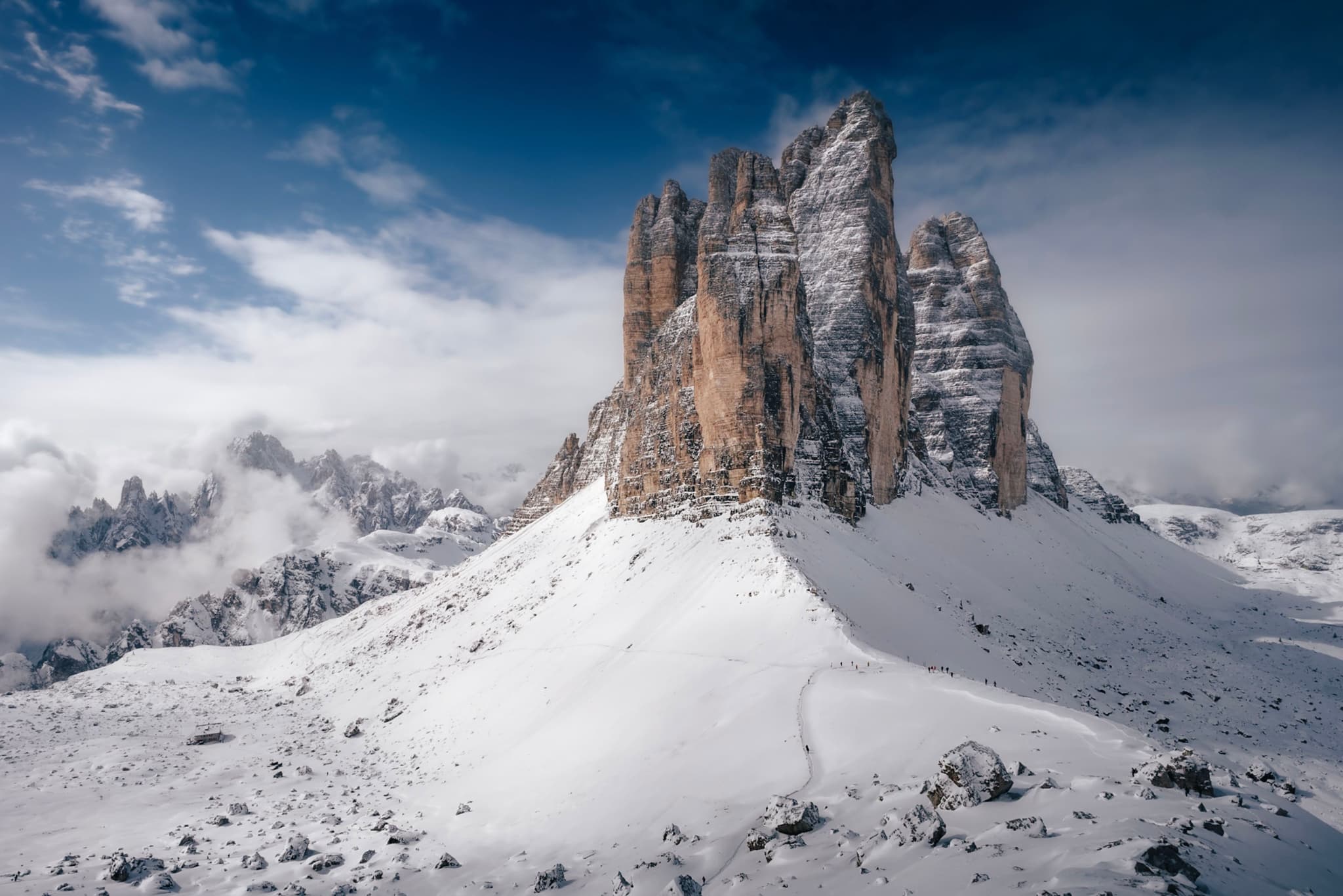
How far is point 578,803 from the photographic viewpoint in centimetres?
1816

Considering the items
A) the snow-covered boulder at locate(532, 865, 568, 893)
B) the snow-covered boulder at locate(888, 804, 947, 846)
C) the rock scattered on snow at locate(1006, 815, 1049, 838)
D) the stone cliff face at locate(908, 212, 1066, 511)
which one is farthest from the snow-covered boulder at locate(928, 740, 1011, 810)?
the stone cliff face at locate(908, 212, 1066, 511)

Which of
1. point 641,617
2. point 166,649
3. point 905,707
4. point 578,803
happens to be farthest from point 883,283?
point 166,649

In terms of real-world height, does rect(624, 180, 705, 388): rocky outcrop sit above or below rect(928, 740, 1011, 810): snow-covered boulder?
above

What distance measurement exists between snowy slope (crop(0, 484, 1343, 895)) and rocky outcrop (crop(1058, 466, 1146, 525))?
63584 millimetres

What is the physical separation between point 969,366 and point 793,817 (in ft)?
258

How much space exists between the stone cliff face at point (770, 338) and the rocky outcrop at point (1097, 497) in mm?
71779

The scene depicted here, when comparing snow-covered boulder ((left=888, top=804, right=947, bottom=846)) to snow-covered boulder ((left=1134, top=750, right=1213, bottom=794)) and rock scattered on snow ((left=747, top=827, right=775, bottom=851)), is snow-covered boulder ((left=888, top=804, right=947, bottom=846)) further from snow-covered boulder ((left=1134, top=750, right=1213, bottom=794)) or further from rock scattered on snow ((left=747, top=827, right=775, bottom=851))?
snow-covered boulder ((left=1134, top=750, right=1213, bottom=794))

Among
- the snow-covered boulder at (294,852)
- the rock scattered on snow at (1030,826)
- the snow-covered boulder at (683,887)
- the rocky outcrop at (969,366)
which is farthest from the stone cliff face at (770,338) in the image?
the rock scattered on snow at (1030,826)

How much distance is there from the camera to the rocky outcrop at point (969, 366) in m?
74.8

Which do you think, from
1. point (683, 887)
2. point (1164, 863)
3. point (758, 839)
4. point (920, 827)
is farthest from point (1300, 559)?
point (683, 887)

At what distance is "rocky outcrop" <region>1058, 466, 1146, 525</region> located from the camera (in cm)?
11169

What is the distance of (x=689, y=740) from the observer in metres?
19.8

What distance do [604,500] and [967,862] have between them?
51062mm

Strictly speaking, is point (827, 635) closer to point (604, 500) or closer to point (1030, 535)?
point (604, 500)
